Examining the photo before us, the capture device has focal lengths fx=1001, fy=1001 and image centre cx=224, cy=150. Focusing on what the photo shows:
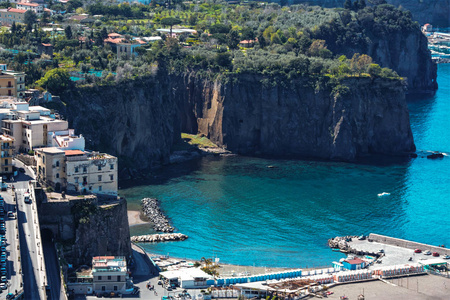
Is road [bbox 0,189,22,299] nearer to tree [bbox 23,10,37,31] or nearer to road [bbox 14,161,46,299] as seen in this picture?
road [bbox 14,161,46,299]

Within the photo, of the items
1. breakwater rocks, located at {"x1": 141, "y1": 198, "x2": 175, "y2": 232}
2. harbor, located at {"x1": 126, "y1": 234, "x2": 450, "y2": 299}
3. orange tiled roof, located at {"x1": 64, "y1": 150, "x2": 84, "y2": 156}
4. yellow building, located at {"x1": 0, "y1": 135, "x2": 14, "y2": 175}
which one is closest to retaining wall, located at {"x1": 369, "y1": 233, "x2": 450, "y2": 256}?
harbor, located at {"x1": 126, "y1": 234, "x2": 450, "y2": 299}

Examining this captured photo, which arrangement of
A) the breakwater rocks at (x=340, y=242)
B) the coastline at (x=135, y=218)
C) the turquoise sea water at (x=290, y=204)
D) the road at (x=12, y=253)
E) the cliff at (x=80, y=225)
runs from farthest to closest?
the coastline at (x=135, y=218) < the breakwater rocks at (x=340, y=242) < the turquoise sea water at (x=290, y=204) < the cliff at (x=80, y=225) < the road at (x=12, y=253)

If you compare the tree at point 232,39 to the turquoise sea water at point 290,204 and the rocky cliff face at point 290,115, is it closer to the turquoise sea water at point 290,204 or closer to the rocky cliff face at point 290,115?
the rocky cliff face at point 290,115

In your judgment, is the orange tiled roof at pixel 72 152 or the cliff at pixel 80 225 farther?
the orange tiled roof at pixel 72 152

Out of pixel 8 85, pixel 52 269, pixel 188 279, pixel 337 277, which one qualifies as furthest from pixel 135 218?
pixel 52 269

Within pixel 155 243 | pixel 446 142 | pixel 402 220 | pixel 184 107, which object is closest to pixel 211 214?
pixel 155 243

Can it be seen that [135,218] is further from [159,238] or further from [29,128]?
[29,128]

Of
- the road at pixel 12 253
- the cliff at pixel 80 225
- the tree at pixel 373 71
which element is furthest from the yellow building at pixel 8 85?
the tree at pixel 373 71

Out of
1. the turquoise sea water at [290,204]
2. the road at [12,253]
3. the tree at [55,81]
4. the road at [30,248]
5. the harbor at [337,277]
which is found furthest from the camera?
the tree at [55,81]
